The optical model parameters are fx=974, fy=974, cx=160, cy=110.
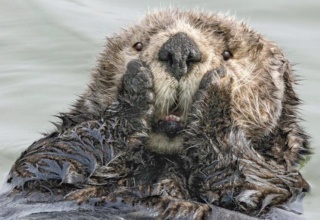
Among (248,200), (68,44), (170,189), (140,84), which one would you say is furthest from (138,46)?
(68,44)

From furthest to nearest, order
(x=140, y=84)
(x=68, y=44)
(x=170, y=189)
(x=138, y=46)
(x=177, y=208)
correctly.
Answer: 1. (x=68, y=44)
2. (x=138, y=46)
3. (x=140, y=84)
4. (x=170, y=189)
5. (x=177, y=208)

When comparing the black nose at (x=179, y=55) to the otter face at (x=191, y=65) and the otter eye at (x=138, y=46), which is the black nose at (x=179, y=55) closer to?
the otter face at (x=191, y=65)

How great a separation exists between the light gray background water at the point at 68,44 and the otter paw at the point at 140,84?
1.87 m

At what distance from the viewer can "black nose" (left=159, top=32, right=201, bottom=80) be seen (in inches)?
201

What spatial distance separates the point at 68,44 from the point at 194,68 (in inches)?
148

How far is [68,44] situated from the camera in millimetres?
8805

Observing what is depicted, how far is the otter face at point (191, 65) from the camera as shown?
517 cm

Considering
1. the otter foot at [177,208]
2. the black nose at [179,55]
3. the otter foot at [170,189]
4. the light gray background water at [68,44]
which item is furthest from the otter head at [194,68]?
the light gray background water at [68,44]

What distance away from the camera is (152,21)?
5859 millimetres

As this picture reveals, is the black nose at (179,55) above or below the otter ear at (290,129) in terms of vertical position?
above

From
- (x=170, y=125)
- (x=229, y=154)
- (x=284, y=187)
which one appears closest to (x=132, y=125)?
(x=170, y=125)

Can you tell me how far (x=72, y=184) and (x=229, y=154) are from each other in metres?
0.85

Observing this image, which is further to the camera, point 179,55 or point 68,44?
point 68,44

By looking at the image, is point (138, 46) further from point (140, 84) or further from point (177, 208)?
point (177, 208)
